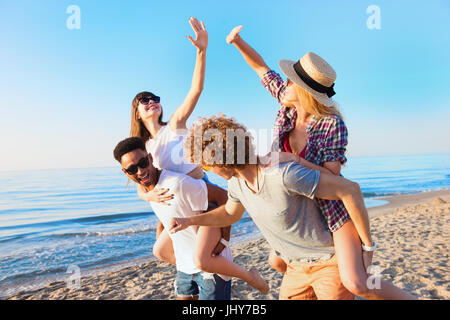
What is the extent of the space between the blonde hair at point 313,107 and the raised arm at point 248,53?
0.75 meters

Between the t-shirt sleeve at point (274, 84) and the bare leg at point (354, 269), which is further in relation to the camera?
the t-shirt sleeve at point (274, 84)

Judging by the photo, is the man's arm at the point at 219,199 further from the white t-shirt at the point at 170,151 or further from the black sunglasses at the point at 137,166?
the black sunglasses at the point at 137,166

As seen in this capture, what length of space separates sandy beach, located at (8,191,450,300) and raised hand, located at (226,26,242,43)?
12.2 feet

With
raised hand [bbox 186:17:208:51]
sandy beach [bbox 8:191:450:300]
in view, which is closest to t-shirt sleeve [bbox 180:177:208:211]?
raised hand [bbox 186:17:208:51]

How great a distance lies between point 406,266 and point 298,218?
16.9ft

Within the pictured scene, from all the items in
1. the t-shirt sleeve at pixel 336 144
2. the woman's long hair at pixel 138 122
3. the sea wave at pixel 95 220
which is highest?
the woman's long hair at pixel 138 122

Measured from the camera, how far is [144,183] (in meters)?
2.90

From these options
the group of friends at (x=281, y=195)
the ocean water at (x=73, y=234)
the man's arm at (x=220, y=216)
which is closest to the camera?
the group of friends at (x=281, y=195)

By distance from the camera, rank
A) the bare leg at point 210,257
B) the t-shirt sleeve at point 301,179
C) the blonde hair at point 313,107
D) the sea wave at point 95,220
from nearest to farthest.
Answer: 1. the t-shirt sleeve at point 301,179
2. the blonde hair at point 313,107
3. the bare leg at point 210,257
4. the sea wave at point 95,220

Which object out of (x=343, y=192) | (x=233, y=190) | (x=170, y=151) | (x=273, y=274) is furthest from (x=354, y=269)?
(x=273, y=274)

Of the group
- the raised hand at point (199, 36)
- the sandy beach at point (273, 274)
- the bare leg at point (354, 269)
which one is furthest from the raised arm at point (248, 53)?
the sandy beach at point (273, 274)

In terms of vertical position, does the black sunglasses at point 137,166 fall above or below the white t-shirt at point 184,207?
above

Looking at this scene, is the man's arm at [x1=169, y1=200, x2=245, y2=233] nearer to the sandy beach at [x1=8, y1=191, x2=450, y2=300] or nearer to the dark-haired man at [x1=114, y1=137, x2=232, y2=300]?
the dark-haired man at [x1=114, y1=137, x2=232, y2=300]

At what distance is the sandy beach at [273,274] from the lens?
17.4 feet
